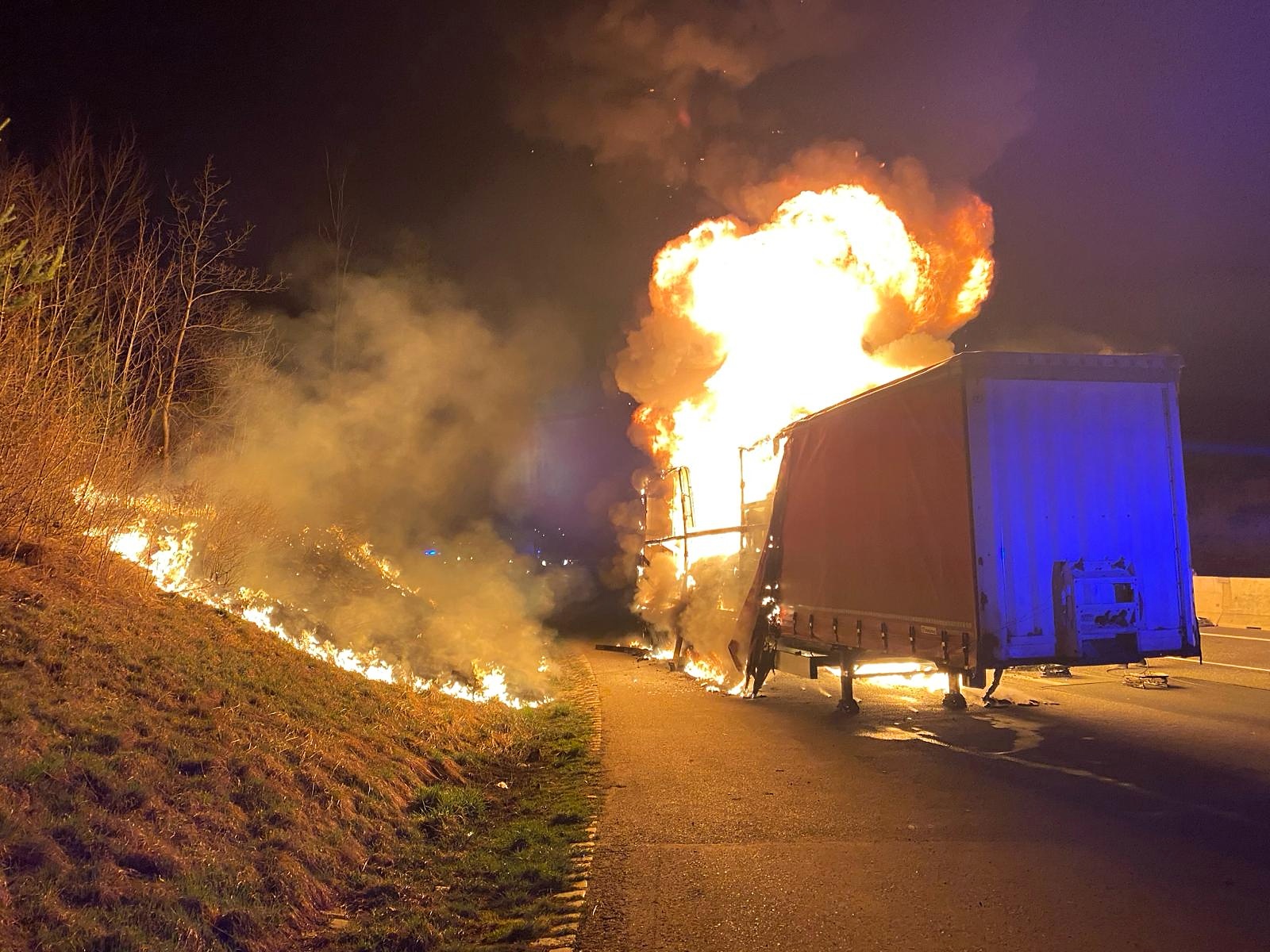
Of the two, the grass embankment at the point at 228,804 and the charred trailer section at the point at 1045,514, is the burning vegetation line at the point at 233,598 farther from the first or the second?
the charred trailer section at the point at 1045,514

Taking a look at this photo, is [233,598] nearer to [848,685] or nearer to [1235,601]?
[848,685]

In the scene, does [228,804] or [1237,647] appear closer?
[228,804]

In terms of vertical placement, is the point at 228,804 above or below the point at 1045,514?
below

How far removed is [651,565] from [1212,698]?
33.0 feet

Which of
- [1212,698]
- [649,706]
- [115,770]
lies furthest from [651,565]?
[115,770]

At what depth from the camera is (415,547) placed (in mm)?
23500

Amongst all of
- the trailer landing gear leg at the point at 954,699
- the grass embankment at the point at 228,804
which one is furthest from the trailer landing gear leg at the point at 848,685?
the grass embankment at the point at 228,804

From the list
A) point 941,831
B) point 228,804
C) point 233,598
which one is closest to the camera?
point 228,804

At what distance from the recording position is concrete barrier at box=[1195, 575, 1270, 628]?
18500 millimetres

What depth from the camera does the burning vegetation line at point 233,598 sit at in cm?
980

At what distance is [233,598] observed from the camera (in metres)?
11.1

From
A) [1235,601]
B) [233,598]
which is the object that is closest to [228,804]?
[233,598]

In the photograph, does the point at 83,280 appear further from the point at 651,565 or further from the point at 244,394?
the point at 651,565

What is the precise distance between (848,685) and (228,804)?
7.49m
